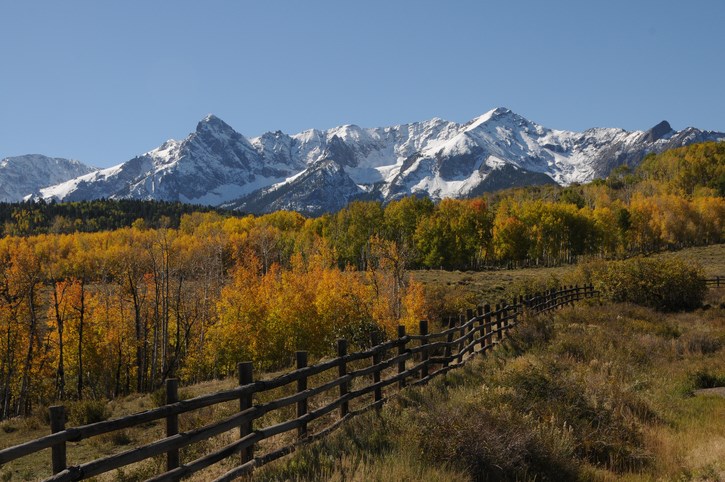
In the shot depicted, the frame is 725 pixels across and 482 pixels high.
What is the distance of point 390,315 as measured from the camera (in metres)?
44.8

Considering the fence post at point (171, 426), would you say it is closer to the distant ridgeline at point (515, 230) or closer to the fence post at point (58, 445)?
the fence post at point (58, 445)

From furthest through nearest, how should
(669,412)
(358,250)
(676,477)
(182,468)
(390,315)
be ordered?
(358,250) < (390,315) < (669,412) < (676,477) < (182,468)

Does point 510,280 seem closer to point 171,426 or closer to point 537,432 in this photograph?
point 537,432

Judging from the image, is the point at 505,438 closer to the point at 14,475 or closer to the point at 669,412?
the point at 669,412

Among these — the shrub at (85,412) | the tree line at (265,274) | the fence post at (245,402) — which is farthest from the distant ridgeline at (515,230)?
the fence post at (245,402)

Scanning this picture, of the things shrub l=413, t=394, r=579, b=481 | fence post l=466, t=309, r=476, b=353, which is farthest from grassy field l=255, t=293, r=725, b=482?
fence post l=466, t=309, r=476, b=353

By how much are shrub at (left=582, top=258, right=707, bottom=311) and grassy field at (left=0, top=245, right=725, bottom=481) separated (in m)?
17.6

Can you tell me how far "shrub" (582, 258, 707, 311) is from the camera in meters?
33.5

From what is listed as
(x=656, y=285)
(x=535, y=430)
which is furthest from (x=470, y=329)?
(x=656, y=285)

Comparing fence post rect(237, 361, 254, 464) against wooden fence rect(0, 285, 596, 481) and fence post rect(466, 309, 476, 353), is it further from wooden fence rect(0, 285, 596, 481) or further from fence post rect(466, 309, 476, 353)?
fence post rect(466, 309, 476, 353)

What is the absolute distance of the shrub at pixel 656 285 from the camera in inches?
1319

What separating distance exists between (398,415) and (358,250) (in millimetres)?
92532

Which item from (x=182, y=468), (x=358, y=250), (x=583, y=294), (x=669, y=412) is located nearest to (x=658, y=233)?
(x=358, y=250)

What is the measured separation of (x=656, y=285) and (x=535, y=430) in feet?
99.3
